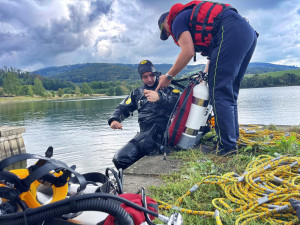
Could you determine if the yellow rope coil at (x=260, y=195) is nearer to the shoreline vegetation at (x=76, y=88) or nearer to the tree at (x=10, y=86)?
the shoreline vegetation at (x=76, y=88)

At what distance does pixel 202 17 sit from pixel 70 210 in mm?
3196

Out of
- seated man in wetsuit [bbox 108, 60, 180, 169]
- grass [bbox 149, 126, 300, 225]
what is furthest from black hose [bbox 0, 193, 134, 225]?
seated man in wetsuit [bbox 108, 60, 180, 169]

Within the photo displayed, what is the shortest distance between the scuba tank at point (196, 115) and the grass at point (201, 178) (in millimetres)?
242

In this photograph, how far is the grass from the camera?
70.7 inches

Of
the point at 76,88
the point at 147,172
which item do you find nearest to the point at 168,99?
the point at 147,172

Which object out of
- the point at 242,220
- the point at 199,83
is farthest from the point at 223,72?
the point at 242,220

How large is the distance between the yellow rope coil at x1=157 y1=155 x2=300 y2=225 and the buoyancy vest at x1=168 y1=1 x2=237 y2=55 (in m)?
2.02

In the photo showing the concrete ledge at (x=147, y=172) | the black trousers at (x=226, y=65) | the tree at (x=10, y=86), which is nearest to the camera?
the concrete ledge at (x=147, y=172)

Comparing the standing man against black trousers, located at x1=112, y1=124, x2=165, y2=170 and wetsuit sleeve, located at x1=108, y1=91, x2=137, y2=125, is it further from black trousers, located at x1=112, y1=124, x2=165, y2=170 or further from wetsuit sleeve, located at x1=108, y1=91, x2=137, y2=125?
wetsuit sleeve, located at x1=108, y1=91, x2=137, y2=125

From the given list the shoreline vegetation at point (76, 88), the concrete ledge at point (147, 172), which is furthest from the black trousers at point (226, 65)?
the shoreline vegetation at point (76, 88)

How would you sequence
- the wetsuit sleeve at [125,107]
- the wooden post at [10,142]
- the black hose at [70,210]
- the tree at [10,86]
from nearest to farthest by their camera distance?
the black hose at [70,210] < the wetsuit sleeve at [125,107] < the wooden post at [10,142] < the tree at [10,86]

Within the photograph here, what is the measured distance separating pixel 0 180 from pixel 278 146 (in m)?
3.60

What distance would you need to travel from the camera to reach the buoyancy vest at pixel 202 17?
11.0 ft

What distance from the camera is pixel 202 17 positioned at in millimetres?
3373
